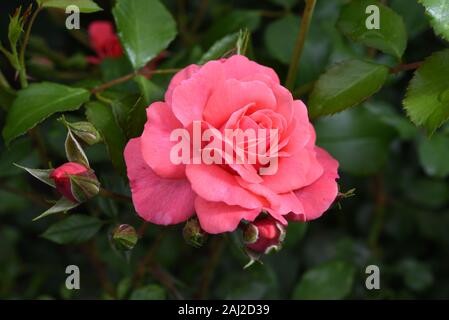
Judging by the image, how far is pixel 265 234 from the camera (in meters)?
0.67

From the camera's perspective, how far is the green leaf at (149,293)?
36.2 inches

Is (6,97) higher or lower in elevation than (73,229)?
higher

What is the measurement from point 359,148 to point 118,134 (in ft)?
1.61

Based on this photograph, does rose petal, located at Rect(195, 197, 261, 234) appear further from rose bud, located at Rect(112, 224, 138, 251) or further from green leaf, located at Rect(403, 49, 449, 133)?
green leaf, located at Rect(403, 49, 449, 133)

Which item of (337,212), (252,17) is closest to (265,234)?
(252,17)

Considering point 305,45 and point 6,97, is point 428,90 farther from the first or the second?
point 6,97

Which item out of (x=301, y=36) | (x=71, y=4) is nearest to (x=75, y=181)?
(x=71, y=4)

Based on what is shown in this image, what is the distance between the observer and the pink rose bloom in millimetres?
640

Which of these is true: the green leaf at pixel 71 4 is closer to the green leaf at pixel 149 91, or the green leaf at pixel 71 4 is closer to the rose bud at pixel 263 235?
the green leaf at pixel 149 91

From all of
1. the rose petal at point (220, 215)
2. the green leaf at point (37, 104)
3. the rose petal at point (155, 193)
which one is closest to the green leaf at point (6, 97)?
the green leaf at point (37, 104)

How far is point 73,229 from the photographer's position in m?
0.91

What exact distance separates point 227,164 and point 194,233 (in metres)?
0.08

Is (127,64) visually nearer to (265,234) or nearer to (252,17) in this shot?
(252,17)
